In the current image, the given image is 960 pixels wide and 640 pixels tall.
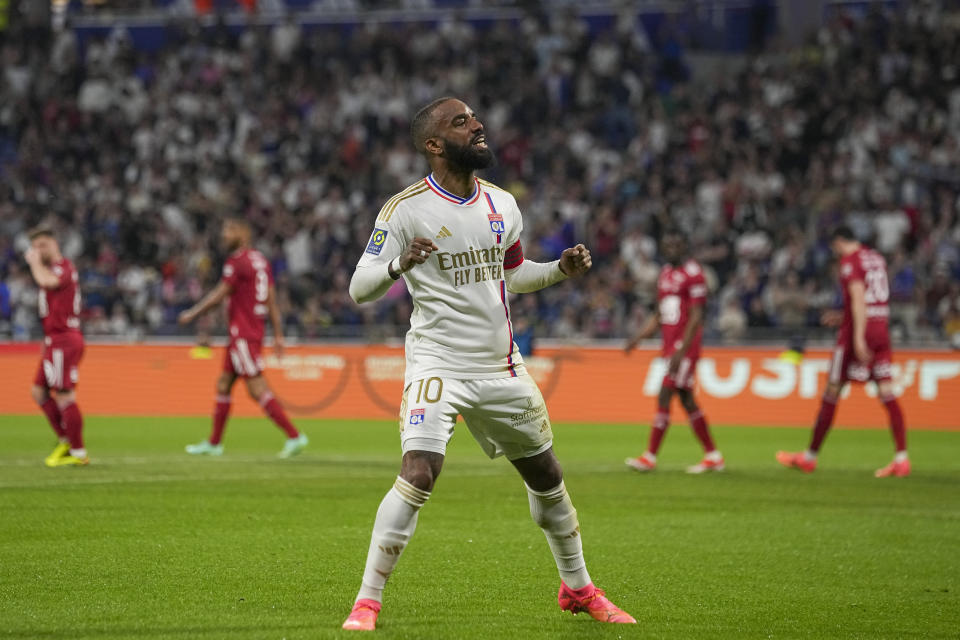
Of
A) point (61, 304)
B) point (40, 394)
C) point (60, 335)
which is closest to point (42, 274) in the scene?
point (61, 304)

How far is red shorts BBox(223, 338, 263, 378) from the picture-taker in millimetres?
14445

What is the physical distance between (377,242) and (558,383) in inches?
583

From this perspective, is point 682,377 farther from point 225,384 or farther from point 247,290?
point 225,384

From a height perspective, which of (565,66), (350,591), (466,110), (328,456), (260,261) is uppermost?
(565,66)

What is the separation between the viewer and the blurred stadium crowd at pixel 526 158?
2331 centimetres

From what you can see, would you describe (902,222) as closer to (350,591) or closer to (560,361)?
(560,361)

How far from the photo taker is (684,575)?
7.57m

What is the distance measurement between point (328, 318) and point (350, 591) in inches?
682

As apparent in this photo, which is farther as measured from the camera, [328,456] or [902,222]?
[902,222]

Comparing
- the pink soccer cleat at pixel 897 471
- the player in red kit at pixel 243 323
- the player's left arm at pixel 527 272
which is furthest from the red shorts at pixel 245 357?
the player's left arm at pixel 527 272

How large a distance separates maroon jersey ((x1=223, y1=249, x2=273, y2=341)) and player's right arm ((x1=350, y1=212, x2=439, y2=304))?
868 cm

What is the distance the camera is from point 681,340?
1341 centimetres

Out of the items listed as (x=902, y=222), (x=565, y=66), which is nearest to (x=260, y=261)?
(x=902, y=222)

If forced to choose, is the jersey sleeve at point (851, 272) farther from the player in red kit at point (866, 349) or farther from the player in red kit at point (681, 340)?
the player in red kit at point (681, 340)
